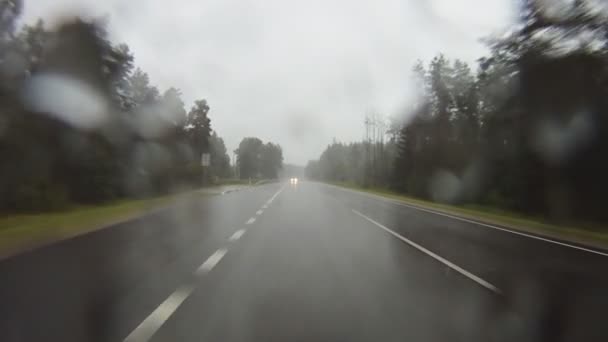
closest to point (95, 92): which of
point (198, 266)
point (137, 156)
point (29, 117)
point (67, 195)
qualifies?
point (29, 117)

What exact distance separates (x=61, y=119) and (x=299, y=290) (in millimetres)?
19002

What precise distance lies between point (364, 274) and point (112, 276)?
3.70 m

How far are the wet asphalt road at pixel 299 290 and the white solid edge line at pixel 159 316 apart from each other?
0.06ft

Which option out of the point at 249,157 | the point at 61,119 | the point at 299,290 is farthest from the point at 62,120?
the point at 249,157

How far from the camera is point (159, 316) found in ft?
13.8

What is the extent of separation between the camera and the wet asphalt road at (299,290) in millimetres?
3914

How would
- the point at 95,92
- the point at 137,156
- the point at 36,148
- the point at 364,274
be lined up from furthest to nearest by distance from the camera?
the point at 137,156, the point at 95,92, the point at 36,148, the point at 364,274

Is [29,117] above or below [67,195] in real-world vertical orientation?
above

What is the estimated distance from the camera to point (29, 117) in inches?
704

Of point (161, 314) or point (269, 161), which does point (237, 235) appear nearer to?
point (161, 314)

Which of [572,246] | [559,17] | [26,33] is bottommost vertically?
[572,246]

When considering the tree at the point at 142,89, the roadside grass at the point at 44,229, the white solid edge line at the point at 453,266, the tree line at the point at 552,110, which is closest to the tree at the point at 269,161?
the tree at the point at 142,89

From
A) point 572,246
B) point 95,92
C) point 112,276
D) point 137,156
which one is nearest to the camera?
point 112,276

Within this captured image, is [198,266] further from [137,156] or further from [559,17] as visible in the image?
[137,156]
